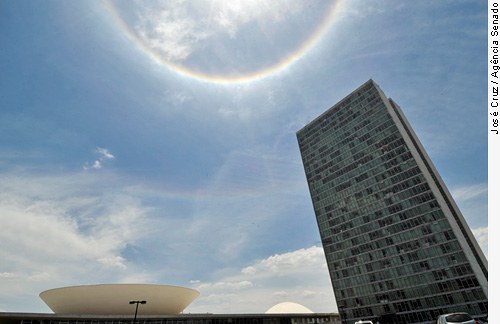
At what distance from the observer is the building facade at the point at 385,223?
65.8 meters

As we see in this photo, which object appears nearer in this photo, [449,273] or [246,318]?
[449,273]

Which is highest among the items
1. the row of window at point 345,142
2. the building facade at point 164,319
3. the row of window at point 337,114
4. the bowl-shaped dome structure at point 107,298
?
the row of window at point 337,114

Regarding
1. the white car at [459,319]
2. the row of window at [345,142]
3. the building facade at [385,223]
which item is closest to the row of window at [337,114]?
the building facade at [385,223]

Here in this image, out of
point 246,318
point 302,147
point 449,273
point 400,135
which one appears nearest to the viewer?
point 449,273

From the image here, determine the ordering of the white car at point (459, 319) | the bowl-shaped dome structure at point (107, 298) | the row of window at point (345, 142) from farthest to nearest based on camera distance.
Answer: the row of window at point (345, 142)
the bowl-shaped dome structure at point (107, 298)
the white car at point (459, 319)

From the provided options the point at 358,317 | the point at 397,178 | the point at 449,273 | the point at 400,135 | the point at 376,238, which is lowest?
the point at 358,317

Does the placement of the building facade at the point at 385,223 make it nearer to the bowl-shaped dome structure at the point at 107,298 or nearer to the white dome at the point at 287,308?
the white dome at the point at 287,308

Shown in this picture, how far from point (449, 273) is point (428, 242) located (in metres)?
7.77

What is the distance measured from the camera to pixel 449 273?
6481 cm

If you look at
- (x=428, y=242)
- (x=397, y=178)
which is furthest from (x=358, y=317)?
(x=397, y=178)

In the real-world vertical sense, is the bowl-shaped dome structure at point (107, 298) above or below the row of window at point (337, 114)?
below

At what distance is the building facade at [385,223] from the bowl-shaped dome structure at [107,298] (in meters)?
51.9
